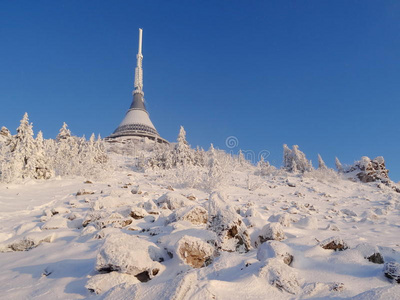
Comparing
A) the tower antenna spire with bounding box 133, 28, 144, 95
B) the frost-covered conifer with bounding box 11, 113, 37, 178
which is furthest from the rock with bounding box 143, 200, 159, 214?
the tower antenna spire with bounding box 133, 28, 144, 95

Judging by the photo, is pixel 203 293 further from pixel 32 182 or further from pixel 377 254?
pixel 32 182

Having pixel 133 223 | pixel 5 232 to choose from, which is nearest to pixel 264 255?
pixel 133 223

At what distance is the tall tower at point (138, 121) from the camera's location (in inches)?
2347

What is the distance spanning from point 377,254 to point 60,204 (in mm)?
9386

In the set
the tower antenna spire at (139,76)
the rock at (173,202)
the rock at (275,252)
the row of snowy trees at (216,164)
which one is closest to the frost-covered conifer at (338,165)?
the row of snowy trees at (216,164)

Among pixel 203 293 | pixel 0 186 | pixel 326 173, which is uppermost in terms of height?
pixel 326 173

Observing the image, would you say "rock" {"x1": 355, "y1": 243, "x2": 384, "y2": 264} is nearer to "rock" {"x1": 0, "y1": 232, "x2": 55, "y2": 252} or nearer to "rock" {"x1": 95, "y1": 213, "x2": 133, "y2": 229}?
"rock" {"x1": 95, "y1": 213, "x2": 133, "y2": 229}

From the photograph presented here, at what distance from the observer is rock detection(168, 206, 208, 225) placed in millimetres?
5320

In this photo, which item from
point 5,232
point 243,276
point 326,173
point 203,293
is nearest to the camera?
point 203,293

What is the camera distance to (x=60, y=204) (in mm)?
8383

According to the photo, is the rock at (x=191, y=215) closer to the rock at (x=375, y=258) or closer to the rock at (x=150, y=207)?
the rock at (x=150, y=207)

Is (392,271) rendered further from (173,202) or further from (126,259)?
(173,202)

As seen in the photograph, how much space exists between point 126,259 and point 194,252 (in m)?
0.97

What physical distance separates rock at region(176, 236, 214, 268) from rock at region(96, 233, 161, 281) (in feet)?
1.28
